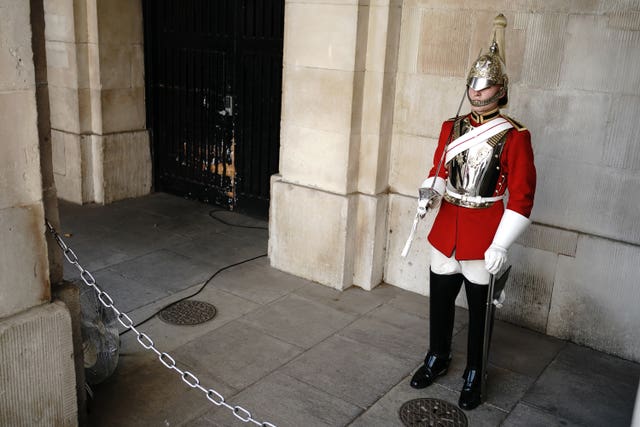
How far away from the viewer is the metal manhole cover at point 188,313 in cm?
549

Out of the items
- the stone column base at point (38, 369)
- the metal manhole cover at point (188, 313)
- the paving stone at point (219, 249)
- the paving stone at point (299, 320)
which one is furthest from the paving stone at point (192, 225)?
the stone column base at point (38, 369)

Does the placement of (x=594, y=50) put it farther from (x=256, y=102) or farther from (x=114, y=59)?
(x=114, y=59)

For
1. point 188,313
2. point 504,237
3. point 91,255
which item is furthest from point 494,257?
point 91,255

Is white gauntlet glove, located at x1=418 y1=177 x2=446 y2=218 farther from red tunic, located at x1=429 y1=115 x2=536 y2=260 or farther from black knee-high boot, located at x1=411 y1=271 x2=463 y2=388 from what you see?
black knee-high boot, located at x1=411 y1=271 x2=463 y2=388

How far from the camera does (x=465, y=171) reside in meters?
4.21

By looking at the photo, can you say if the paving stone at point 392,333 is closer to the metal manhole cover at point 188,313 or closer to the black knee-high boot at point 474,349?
the black knee-high boot at point 474,349

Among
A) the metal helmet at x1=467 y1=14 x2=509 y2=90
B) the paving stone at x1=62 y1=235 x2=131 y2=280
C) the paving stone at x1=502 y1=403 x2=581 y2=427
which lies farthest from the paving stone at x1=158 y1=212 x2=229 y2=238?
the metal helmet at x1=467 y1=14 x2=509 y2=90

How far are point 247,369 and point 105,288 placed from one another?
1.94 m

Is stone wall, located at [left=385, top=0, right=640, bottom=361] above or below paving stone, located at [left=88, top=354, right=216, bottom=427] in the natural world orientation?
above

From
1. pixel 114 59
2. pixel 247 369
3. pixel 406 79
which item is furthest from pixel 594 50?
pixel 114 59

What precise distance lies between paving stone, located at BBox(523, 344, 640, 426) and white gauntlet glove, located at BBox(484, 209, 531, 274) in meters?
1.23

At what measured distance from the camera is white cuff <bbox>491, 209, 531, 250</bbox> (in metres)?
3.96

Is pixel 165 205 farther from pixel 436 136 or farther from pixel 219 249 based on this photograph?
pixel 436 136

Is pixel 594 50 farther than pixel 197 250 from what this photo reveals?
No
